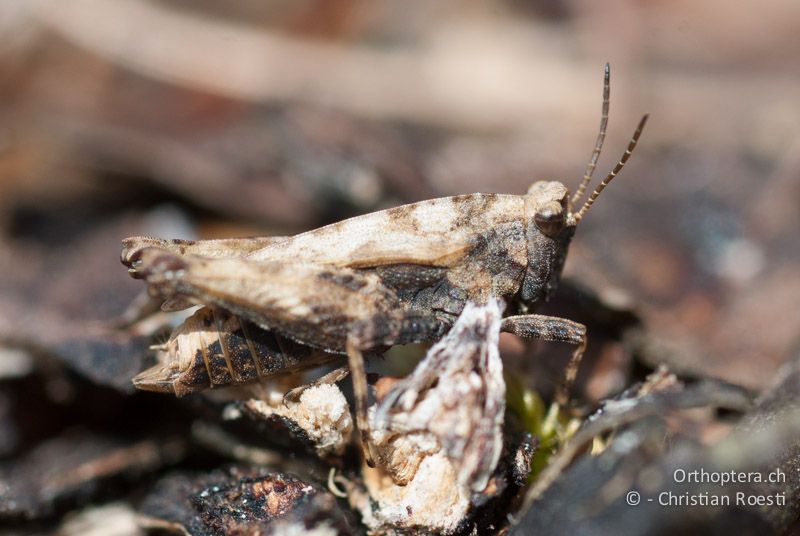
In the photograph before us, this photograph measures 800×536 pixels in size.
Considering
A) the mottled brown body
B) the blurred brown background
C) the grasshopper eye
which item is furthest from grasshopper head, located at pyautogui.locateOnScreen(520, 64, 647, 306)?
the mottled brown body

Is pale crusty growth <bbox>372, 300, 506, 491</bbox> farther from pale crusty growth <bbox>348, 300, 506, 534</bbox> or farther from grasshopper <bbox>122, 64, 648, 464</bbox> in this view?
grasshopper <bbox>122, 64, 648, 464</bbox>

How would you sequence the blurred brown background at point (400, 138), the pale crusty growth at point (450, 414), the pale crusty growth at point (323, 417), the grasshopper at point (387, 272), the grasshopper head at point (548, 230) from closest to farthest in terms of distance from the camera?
1. the pale crusty growth at point (450, 414)
2. the pale crusty growth at point (323, 417)
3. the grasshopper at point (387, 272)
4. the grasshopper head at point (548, 230)
5. the blurred brown background at point (400, 138)

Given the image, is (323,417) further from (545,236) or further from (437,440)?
(545,236)

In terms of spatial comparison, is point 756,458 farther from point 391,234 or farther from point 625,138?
point 625,138

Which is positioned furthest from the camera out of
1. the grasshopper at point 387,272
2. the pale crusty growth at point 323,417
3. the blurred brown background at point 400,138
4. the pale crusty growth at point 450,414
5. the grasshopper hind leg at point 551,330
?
the blurred brown background at point 400,138

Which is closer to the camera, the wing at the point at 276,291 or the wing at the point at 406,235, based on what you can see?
the wing at the point at 276,291

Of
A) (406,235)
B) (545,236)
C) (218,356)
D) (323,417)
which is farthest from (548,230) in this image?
(218,356)

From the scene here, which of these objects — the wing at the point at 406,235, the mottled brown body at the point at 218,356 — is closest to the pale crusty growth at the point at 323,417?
the mottled brown body at the point at 218,356

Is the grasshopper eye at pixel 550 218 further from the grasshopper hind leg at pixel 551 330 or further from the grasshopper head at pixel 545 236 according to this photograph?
the grasshopper hind leg at pixel 551 330
